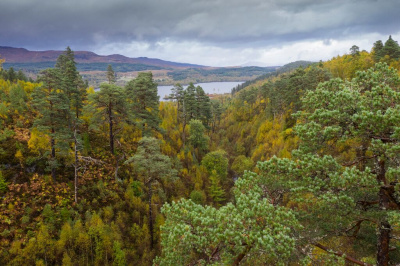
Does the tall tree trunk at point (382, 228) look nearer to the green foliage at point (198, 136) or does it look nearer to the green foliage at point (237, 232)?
the green foliage at point (237, 232)

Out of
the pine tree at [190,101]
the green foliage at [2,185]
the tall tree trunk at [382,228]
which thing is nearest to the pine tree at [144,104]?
the pine tree at [190,101]

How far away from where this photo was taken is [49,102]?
60.5ft

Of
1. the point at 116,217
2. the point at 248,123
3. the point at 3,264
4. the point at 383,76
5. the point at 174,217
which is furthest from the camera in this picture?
the point at 248,123

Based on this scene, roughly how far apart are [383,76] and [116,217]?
19631 mm

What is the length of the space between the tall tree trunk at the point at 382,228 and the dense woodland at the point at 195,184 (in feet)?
0.14

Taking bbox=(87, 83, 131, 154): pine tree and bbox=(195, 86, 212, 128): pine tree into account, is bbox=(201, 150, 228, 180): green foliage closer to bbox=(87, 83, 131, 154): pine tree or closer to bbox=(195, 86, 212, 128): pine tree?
bbox=(195, 86, 212, 128): pine tree

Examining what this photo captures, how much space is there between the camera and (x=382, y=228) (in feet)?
22.5

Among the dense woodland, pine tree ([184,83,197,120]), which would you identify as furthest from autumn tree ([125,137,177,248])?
pine tree ([184,83,197,120])

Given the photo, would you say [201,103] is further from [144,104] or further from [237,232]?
[237,232]

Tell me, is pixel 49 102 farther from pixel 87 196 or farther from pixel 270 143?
pixel 270 143

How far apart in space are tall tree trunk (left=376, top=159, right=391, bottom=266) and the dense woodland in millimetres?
41

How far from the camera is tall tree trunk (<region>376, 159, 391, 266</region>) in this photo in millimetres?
6953

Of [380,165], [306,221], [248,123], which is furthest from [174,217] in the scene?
[248,123]

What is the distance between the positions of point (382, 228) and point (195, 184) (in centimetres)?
2122
